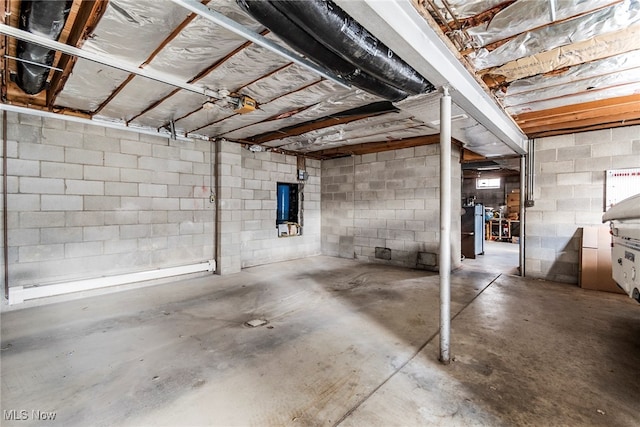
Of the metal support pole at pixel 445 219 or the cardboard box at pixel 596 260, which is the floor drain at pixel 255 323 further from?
the cardboard box at pixel 596 260

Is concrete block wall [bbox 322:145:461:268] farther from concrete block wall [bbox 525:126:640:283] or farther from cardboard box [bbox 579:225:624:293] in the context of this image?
cardboard box [bbox 579:225:624:293]

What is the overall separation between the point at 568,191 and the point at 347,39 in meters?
4.74

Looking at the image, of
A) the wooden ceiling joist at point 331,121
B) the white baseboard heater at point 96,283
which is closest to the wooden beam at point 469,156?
the wooden ceiling joist at point 331,121

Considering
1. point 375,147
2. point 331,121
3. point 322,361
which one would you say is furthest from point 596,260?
point 322,361

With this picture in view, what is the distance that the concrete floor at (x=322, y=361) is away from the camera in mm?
1658

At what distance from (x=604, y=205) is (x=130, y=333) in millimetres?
6295

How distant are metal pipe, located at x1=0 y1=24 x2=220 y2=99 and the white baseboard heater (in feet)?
9.15

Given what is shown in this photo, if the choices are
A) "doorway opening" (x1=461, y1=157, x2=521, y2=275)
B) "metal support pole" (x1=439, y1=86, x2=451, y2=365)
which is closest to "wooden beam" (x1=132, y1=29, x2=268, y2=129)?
"metal support pole" (x1=439, y1=86, x2=451, y2=365)

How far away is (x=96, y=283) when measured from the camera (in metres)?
3.72

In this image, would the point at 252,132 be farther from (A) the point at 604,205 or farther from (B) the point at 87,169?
(A) the point at 604,205

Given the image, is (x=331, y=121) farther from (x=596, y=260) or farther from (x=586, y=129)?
(x=596, y=260)

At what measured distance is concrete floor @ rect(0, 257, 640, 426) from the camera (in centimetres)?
166

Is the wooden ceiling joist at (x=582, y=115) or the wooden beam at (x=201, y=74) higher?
the wooden beam at (x=201, y=74)

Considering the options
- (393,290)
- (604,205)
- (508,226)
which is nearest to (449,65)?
(393,290)
